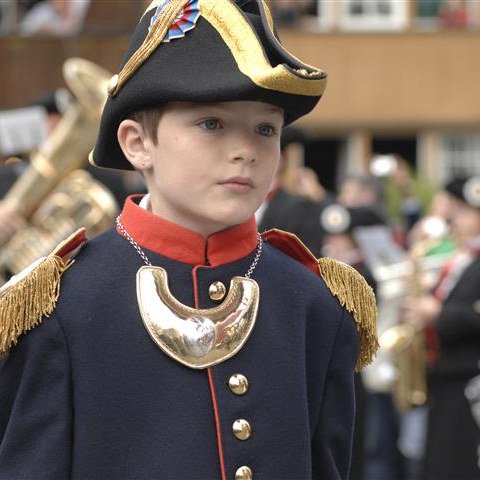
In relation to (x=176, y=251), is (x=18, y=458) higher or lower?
lower

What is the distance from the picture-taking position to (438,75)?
870 inches

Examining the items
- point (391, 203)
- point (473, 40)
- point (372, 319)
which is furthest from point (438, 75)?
point (372, 319)

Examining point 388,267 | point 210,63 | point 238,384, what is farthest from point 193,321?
point 388,267

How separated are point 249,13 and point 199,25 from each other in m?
0.14

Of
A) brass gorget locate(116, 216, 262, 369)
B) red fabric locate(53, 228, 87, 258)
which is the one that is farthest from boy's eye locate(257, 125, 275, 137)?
red fabric locate(53, 228, 87, 258)

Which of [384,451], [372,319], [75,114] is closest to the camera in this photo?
[372,319]

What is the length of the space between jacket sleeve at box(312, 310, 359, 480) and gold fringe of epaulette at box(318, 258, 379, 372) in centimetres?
3

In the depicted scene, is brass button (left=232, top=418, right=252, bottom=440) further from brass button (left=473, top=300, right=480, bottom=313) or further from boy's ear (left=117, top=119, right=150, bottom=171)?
brass button (left=473, top=300, right=480, bottom=313)

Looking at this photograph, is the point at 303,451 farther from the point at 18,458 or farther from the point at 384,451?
the point at 384,451

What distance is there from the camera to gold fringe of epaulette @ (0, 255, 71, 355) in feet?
10.7

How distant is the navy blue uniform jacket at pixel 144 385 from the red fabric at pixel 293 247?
0.57ft

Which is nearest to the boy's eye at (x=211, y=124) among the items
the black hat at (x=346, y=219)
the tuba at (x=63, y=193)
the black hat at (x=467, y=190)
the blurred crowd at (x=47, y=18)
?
the tuba at (x=63, y=193)

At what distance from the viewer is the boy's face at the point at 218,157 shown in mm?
3238

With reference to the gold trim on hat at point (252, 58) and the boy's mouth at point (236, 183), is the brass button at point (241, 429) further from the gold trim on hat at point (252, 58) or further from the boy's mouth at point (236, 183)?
the gold trim on hat at point (252, 58)
